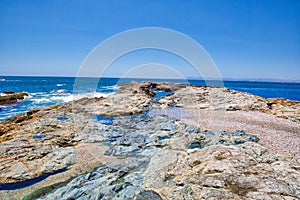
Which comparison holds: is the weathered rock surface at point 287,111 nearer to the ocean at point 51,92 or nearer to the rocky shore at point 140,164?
the rocky shore at point 140,164

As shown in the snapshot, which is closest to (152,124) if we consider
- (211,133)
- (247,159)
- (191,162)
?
(211,133)

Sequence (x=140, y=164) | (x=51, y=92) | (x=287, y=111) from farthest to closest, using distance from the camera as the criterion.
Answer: (x=51, y=92)
(x=287, y=111)
(x=140, y=164)

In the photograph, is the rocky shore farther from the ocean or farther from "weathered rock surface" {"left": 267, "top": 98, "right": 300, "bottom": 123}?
the ocean

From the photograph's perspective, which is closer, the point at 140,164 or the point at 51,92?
the point at 140,164

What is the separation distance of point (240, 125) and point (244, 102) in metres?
10.9

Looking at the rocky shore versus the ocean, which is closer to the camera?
the rocky shore

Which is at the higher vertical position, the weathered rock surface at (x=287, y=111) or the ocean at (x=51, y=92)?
the weathered rock surface at (x=287, y=111)

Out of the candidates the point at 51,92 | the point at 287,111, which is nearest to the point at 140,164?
the point at 287,111

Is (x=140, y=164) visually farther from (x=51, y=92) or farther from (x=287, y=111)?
(x=51, y=92)

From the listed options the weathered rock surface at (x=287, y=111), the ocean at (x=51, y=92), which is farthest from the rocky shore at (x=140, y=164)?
the ocean at (x=51, y=92)

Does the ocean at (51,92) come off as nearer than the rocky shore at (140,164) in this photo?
No

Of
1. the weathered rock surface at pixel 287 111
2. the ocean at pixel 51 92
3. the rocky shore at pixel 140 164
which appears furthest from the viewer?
the ocean at pixel 51 92

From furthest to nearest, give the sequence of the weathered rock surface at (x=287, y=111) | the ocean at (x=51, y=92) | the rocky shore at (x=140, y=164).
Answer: the ocean at (x=51, y=92) < the weathered rock surface at (x=287, y=111) < the rocky shore at (x=140, y=164)

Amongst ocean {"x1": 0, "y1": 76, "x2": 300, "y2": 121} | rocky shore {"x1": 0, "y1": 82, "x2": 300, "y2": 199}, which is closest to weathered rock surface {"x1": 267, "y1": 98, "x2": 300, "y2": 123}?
rocky shore {"x1": 0, "y1": 82, "x2": 300, "y2": 199}
